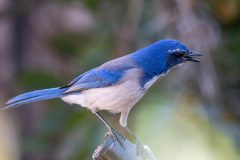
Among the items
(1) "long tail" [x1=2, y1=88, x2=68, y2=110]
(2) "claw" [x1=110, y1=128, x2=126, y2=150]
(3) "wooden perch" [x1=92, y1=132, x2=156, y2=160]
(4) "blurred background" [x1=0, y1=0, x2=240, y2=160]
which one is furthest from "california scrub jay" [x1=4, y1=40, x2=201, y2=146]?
(3) "wooden perch" [x1=92, y1=132, x2=156, y2=160]

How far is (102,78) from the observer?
15.8 ft

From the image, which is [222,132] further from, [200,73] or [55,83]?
[55,83]

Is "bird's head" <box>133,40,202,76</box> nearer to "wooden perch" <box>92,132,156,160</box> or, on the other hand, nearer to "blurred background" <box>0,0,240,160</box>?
"blurred background" <box>0,0,240,160</box>

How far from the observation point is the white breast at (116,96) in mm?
4660

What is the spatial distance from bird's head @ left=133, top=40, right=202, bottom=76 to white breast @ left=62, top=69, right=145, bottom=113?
90mm

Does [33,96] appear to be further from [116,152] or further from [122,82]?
[116,152]

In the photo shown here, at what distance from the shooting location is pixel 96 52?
637 centimetres

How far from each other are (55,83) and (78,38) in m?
0.90

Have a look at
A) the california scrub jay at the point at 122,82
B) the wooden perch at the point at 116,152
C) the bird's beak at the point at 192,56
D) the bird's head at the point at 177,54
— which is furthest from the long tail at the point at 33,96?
the wooden perch at the point at 116,152

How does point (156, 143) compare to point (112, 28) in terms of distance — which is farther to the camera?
point (112, 28)

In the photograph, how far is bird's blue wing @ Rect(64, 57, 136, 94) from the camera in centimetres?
480

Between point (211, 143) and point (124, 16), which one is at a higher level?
point (124, 16)

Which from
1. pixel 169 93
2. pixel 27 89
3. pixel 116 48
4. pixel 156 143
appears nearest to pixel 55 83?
pixel 27 89

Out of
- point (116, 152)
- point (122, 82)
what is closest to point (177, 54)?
point (122, 82)
